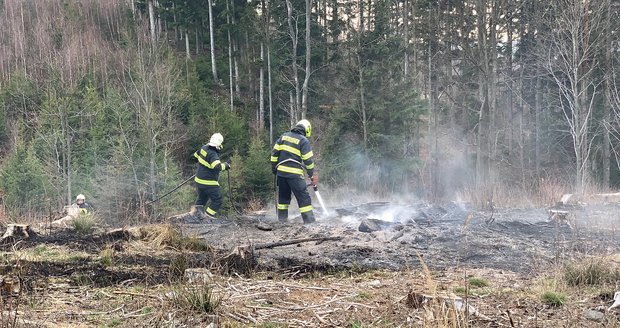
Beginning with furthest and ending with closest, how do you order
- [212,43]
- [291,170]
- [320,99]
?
[212,43] < [320,99] < [291,170]

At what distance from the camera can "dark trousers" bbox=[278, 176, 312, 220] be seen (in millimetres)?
10152

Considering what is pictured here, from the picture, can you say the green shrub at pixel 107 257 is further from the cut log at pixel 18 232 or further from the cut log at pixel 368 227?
the cut log at pixel 368 227

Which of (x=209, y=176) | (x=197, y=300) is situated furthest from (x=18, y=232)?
(x=197, y=300)

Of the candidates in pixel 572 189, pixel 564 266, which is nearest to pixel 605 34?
pixel 572 189

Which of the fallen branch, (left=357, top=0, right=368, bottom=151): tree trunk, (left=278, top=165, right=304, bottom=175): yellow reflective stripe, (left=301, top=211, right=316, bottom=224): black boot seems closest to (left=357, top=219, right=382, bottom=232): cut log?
the fallen branch

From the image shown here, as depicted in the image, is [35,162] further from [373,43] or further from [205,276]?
[205,276]

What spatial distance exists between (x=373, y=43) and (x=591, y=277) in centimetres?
1970

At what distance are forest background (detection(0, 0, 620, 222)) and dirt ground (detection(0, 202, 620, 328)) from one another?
474cm

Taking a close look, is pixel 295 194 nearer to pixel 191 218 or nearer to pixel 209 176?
pixel 209 176

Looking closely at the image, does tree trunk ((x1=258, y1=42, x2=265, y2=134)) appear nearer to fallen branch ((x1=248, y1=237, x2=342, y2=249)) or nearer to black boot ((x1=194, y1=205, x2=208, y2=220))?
black boot ((x1=194, y1=205, x2=208, y2=220))

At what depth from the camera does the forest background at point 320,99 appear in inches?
760

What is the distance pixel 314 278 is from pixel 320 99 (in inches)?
887

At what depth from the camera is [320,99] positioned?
27.6 meters

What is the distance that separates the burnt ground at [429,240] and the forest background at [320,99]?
3.59 metres
